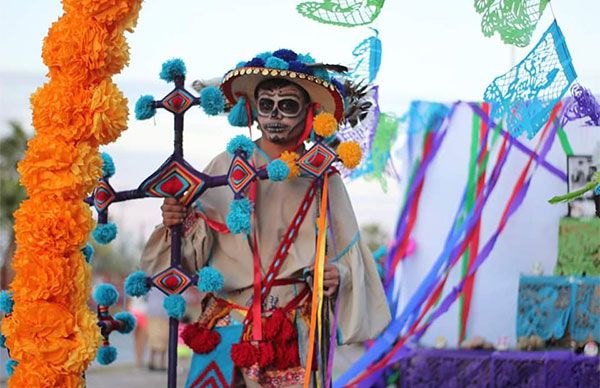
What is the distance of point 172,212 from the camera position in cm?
422

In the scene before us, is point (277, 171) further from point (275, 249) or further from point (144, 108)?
point (144, 108)

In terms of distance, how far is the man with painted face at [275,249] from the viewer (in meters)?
4.28

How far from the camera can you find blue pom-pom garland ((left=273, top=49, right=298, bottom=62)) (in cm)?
432

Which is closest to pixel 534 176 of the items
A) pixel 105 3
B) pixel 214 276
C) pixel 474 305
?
pixel 474 305

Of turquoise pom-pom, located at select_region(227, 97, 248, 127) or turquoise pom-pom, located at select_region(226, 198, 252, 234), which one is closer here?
turquoise pom-pom, located at select_region(226, 198, 252, 234)

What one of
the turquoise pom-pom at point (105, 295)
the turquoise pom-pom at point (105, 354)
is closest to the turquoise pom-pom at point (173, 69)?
the turquoise pom-pom at point (105, 295)

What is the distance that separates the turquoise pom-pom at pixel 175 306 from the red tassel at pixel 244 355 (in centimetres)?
29

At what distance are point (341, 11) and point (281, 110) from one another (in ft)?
2.00

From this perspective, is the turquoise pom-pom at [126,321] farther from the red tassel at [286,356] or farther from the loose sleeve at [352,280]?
the loose sleeve at [352,280]

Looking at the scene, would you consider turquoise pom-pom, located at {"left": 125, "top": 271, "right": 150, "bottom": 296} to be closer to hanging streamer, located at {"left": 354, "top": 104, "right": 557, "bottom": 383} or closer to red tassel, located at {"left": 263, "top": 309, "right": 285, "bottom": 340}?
red tassel, located at {"left": 263, "top": 309, "right": 285, "bottom": 340}

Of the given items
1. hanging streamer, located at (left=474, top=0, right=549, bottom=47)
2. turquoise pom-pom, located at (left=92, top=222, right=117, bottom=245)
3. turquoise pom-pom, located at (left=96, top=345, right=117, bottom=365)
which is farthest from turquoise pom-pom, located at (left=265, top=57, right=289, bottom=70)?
turquoise pom-pom, located at (left=96, top=345, right=117, bottom=365)

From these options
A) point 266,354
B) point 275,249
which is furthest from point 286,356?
point 275,249

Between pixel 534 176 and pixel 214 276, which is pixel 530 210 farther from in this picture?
pixel 214 276

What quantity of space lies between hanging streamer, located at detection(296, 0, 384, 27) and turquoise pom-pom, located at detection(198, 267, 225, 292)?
3.54ft
